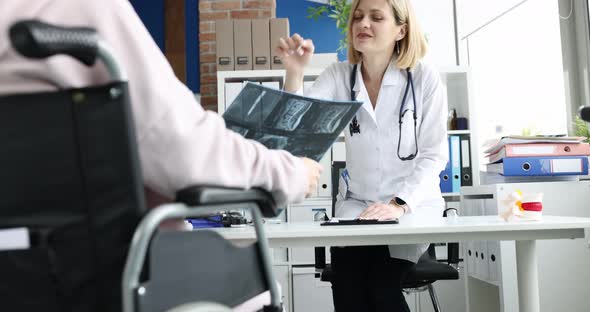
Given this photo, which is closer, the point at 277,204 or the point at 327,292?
the point at 277,204

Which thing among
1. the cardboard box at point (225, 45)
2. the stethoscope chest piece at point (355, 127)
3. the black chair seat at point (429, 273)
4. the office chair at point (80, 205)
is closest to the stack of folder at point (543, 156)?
the black chair seat at point (429, 273)

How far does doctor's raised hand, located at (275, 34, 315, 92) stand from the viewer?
1826mm

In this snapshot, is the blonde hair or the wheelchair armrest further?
the blonde hair

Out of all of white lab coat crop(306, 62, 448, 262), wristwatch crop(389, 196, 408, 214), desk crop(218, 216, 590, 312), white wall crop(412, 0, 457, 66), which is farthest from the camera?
white wall crop(412, 0, 457, 66)

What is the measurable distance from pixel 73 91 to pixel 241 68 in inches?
124

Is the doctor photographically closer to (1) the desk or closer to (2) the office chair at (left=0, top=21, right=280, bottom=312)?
(1) the desk

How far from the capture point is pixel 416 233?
1639 mm

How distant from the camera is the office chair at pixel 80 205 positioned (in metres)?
0.78

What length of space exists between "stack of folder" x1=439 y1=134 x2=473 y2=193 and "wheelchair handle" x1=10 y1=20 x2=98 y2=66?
10.4 ft

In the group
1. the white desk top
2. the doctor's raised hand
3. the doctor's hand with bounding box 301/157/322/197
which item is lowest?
the white desk top

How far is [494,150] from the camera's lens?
9.92ft

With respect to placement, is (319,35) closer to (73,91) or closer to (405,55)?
(405,55)

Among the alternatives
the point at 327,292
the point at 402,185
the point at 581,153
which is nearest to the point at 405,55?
the point at 402,185

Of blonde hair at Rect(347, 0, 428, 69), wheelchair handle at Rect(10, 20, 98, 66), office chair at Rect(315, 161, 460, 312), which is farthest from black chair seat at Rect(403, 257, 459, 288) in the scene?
wheelchair handle at Rect(10, 20, 98, 66)
